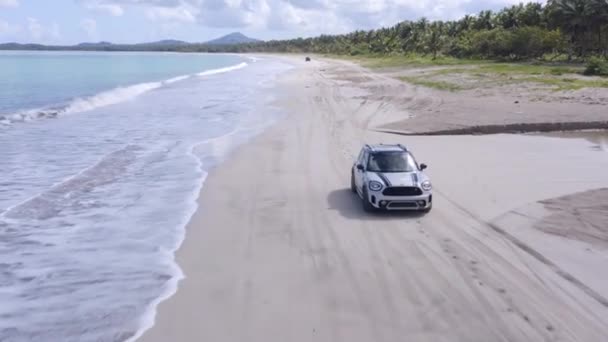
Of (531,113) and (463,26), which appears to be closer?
(531,113)

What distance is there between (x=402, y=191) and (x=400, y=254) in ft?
9.32

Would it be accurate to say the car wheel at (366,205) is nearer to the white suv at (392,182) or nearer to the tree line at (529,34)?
the white suv at (392,182)

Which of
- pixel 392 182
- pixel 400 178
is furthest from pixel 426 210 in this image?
pixel 392 182

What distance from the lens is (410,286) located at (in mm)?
10547

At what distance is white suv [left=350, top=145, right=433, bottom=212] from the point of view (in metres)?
14.7

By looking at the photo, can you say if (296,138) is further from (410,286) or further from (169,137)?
(410,286)

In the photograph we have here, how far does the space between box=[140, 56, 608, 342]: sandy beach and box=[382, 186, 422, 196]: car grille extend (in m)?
0.58

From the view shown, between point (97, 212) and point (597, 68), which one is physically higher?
point (597, 68)

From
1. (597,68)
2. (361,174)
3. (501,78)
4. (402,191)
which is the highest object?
(597,68)

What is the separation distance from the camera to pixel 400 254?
12195mm

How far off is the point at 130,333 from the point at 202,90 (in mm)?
51967

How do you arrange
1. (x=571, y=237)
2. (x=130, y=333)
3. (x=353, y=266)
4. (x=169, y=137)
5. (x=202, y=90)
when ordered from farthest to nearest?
(x=202, y=90)
(x=169, y=137)
(x=571, y=237)
(x=353, y=266)
(x=130, y=333)

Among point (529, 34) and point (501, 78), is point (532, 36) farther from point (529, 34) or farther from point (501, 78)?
point (501, 78)

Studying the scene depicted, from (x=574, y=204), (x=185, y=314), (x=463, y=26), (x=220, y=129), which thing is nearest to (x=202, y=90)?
(x=220, y=129)
